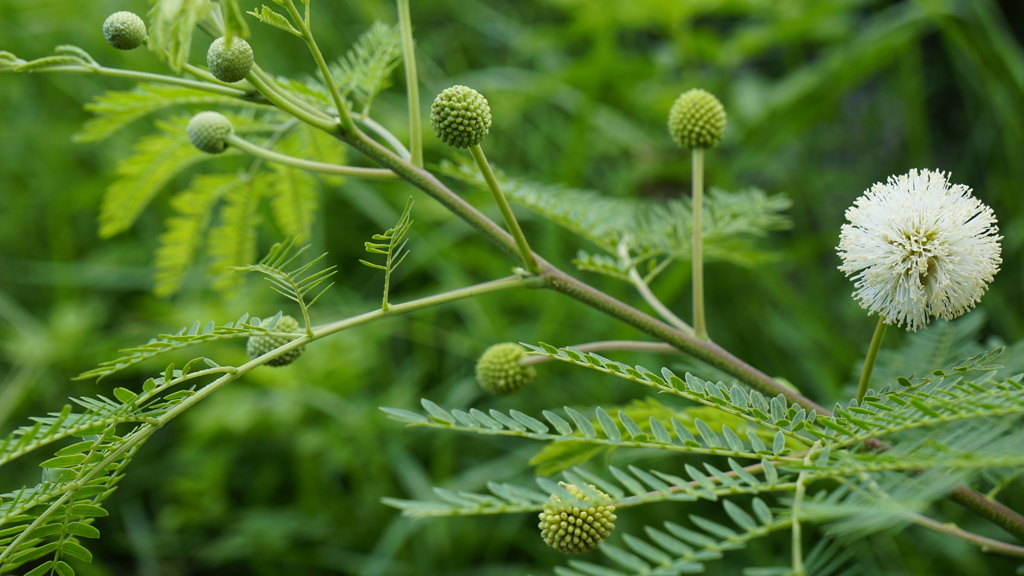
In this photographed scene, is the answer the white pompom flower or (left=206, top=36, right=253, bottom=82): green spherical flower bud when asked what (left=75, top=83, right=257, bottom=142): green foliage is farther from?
the white pompom flower

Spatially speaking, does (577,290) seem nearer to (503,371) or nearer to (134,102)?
(503,371)

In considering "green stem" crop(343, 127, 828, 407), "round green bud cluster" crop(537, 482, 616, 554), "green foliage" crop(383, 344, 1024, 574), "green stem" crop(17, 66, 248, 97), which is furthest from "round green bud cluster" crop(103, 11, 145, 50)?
"round green bud cluster" crop(537, 482, 616, 554)

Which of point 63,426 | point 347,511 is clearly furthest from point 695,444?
point 347,511

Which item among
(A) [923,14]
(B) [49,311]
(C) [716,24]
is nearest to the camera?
(A) [923,14]

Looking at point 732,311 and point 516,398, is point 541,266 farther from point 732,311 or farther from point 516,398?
point 732,311

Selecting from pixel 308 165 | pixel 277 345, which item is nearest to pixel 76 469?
pixel 277 345

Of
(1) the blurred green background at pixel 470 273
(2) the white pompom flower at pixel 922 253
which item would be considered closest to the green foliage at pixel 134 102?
(2) the white pompom flower at pixel 922 253
